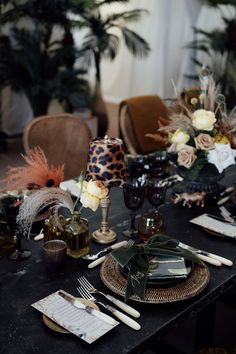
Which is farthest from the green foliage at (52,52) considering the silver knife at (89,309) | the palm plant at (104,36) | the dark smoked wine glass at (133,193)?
the silver knife at (89,309)

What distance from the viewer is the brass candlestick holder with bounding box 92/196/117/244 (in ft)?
4.56

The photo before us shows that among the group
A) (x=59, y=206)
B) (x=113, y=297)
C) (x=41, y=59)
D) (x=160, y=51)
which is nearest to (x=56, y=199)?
(x=59, y=206)

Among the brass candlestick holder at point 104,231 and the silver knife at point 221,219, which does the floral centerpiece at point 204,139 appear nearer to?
the silver knife at point 221,219

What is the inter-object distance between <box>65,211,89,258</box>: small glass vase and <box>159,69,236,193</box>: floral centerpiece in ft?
1.68

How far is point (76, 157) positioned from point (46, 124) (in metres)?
0.21

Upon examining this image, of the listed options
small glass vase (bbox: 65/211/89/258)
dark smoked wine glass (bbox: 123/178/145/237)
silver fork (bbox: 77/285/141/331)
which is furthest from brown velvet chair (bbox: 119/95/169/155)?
silver fork (bbox: 77/285/141/331)

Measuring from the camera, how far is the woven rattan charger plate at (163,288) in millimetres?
1072

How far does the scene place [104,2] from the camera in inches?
170

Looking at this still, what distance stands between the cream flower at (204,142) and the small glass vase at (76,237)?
0.57 meters

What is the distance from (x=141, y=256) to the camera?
46.0 inches

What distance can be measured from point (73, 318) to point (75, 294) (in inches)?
4.5

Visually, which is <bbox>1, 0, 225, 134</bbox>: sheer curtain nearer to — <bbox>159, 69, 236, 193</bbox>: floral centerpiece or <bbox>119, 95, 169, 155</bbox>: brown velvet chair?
<bbox>119, 95, 169, 155</bbox>: brown velvet chair

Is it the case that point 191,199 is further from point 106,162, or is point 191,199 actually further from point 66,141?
point 66,141

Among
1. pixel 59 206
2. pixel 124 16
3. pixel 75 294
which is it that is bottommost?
pixel 75 294
